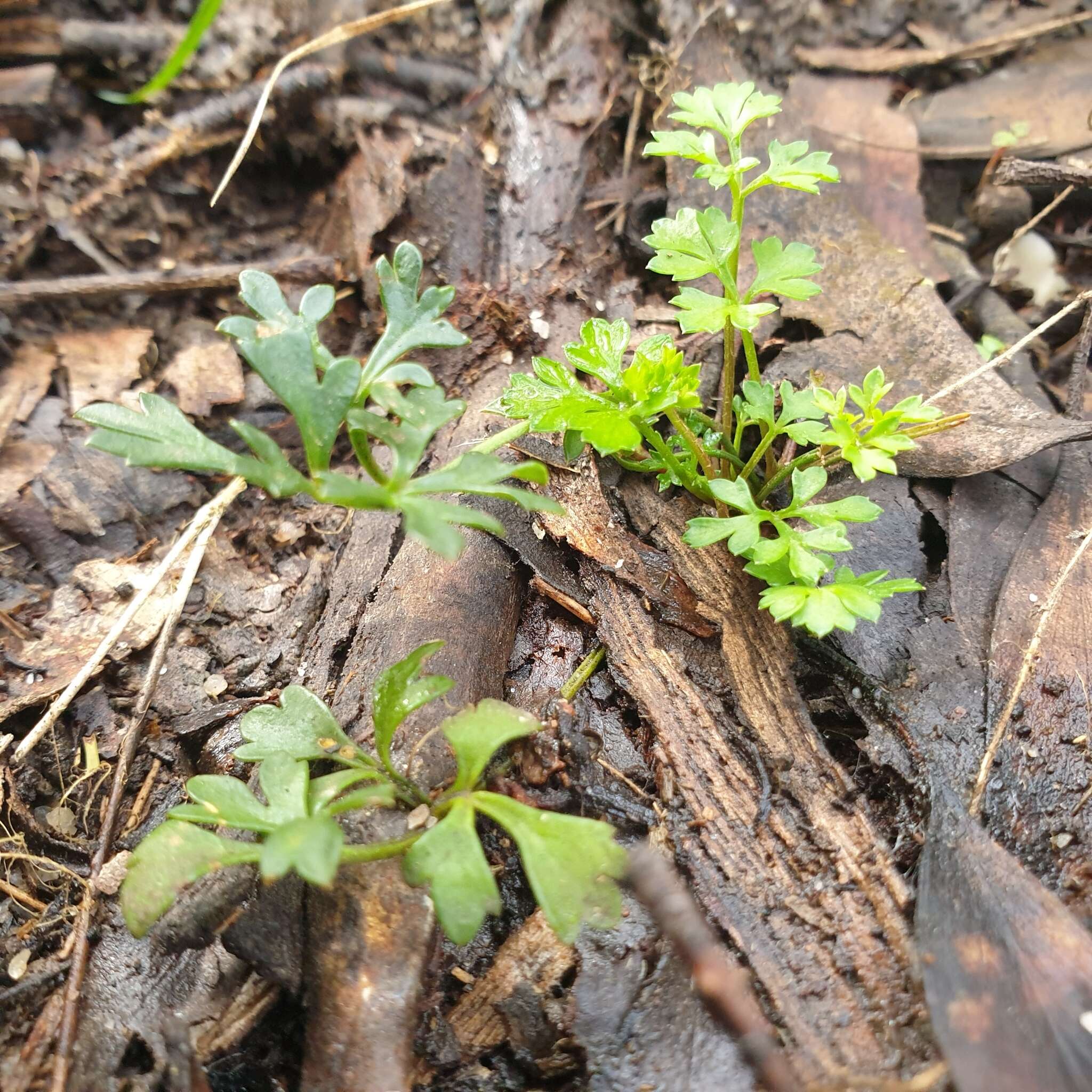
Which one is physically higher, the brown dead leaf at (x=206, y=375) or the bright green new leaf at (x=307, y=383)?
the bright green new leaf at (x=307, y=383)

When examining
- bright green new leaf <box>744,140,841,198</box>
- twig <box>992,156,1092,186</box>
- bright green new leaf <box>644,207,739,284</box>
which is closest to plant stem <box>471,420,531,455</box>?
bright green new leaf <box>644,207,739,284</box>

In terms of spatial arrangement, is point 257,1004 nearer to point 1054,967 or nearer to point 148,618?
point 148,618

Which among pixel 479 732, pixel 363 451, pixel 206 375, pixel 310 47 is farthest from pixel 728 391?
pixel 310 47

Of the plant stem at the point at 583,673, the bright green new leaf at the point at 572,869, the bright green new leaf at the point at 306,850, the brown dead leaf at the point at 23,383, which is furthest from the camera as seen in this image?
the brown dead leaf at the point at 23,383

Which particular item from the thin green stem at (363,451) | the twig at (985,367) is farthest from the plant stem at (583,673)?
the twig at (985,367)

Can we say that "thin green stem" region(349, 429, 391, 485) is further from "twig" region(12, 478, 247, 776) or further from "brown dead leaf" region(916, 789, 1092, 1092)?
"brown dead leaf" region(916, 789, 1092, 1092)

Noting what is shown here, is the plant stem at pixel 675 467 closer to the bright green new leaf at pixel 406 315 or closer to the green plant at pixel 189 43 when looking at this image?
the bright green new leaf at pixel 406 315

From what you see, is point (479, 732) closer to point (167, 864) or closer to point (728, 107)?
point (167, 864)

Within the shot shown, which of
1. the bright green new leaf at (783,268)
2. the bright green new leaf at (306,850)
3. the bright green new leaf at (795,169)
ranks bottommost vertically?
the bright green new leaf at (306,850)
